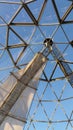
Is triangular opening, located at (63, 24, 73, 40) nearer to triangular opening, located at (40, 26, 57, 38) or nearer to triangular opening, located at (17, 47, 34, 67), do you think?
triangular opening, located at (40, 26, 57, 38)

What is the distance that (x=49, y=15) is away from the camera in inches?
989

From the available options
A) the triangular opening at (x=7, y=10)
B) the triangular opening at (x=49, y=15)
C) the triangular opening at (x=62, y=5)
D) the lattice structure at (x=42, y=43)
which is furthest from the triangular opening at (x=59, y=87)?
the triangular opening at (x=7, y=10)

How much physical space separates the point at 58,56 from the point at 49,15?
4.20m

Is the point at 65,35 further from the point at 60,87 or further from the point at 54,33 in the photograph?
the point at 60,87

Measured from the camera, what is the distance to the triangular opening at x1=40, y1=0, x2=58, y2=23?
23.9 metres

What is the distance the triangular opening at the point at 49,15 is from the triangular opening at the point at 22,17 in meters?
1.13

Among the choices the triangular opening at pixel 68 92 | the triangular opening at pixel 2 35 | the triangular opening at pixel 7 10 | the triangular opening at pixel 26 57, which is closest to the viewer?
the triangular opening at pixel 7 10

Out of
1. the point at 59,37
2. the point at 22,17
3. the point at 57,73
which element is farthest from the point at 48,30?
the point at 57,73

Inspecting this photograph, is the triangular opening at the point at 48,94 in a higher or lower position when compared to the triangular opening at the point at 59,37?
lower

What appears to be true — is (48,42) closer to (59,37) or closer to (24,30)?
(59,37)

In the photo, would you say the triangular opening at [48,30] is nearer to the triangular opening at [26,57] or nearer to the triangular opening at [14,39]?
the triangular opening at [14,39]

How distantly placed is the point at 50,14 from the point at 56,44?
10.2ft

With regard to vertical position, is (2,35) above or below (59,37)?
below

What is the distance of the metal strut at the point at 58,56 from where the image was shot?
26.2 meters
